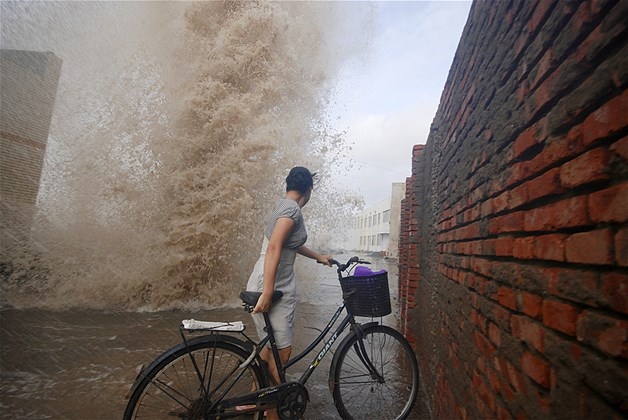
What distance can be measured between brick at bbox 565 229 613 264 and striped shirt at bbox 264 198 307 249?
1.73 metres

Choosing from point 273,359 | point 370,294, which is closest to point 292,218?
point 370,294

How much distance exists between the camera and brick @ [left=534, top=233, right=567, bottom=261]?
2.90 feet

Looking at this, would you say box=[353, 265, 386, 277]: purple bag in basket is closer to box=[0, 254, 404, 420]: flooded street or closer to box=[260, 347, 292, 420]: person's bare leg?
box=[260, 347, 292, 420]: person's bare leg

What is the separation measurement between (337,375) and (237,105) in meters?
7.25

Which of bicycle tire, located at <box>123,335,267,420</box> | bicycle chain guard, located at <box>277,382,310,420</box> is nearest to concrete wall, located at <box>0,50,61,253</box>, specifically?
bicycle tire, located at <box>123,335,267,420</box>

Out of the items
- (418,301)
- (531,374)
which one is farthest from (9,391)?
(418,301)

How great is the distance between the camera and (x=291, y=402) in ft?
7.55

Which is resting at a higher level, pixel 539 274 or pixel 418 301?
pixel 539 274

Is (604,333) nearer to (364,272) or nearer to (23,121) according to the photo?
(364,272)

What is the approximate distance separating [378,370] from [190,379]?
1.62m

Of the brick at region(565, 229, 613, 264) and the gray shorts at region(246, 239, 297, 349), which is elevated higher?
the brick at region(565, 229, 613, 264)

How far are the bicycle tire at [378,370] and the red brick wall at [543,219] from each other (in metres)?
0.71

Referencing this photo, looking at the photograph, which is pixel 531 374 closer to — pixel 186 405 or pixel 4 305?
pixel 186 405

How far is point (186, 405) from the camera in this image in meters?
2.12
